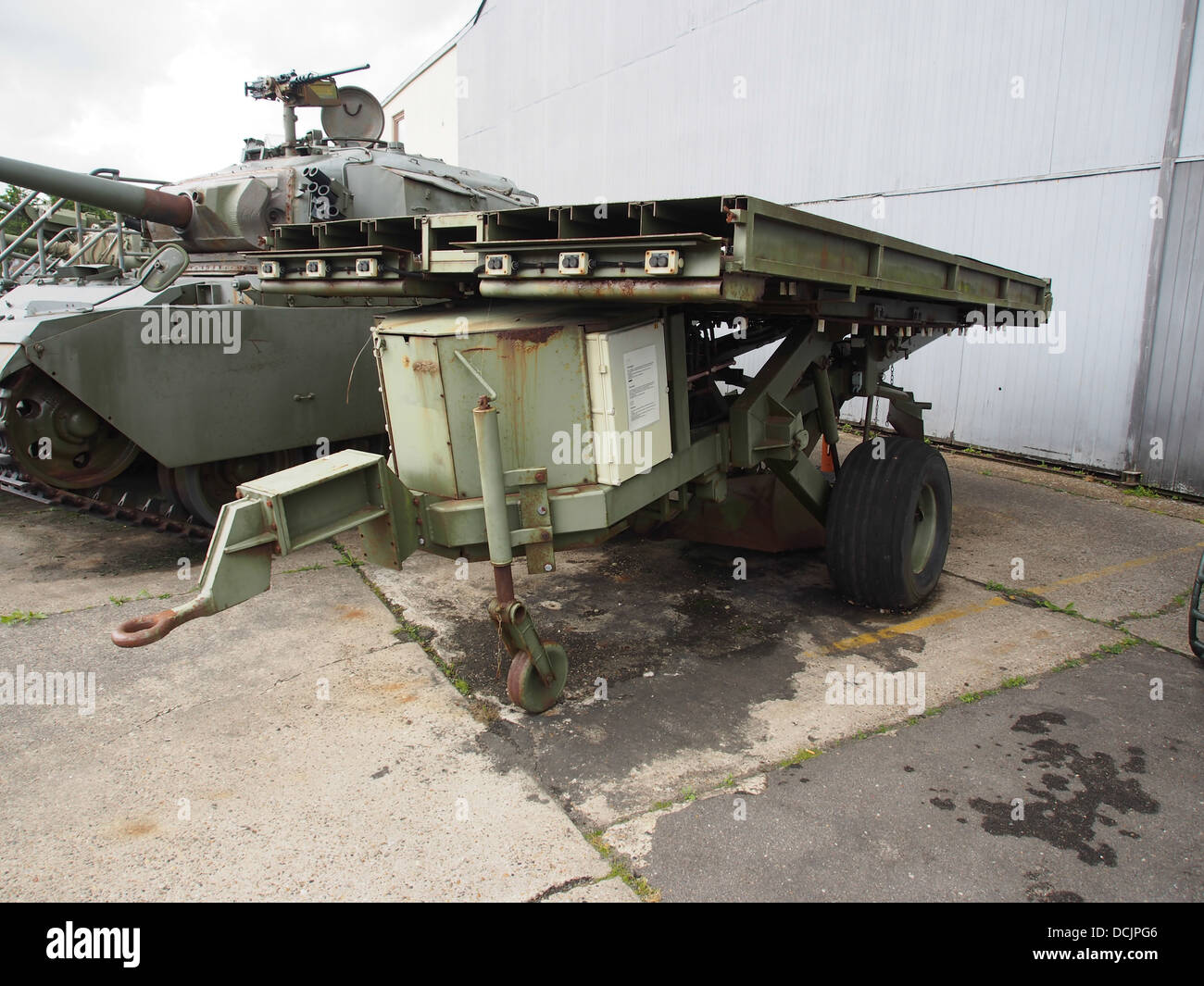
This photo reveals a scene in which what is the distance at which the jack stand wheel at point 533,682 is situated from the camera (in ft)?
12.0

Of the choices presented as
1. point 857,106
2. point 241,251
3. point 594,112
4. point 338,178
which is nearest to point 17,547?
point 241,251

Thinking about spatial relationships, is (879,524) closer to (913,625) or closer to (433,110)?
(913,625)

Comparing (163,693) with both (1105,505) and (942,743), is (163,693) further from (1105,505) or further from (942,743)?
(1105,505)

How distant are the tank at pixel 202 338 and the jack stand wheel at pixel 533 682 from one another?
1.87m

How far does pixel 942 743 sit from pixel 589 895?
1.73 m

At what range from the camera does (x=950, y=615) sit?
16.6 feet

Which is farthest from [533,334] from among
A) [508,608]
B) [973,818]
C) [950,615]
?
[950,615]

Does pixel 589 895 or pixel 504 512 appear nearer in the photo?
pixel 589 895

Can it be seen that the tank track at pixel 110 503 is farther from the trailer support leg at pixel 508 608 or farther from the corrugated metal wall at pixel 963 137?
the corrugated metal wall at pixel 963 137

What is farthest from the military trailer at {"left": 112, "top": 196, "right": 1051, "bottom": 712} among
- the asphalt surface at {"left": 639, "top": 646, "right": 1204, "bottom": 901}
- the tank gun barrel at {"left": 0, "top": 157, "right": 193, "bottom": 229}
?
the tank gun barrel at {"left": 0, "top": 157, "right": 193, "bottom": 229}

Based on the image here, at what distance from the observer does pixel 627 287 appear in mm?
3227

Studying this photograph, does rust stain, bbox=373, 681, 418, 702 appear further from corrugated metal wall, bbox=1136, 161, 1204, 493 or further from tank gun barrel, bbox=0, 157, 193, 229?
corrugated metal wall, bbox=1136, 161, 1204, 493

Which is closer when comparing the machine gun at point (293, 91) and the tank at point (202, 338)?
the tank at point (202, 338)

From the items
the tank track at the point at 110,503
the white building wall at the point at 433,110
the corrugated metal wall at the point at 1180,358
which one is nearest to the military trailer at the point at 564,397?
the tank track at the point at 110,503
